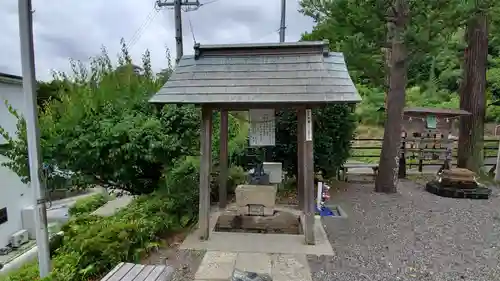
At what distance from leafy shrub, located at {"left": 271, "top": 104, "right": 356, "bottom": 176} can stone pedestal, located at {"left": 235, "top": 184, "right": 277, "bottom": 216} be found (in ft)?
6.46

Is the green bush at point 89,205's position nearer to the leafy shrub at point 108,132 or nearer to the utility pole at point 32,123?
the leafy shrub at point 108,132

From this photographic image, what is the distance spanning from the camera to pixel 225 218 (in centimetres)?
505

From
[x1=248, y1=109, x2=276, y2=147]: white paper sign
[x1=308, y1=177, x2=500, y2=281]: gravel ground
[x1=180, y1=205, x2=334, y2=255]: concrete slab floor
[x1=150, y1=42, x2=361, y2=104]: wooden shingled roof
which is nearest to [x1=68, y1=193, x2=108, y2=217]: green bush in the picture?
[x1=180, y1=205, x2=334, y2=255]: concrete slab floor

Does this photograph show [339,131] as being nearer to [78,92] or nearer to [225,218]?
[225,218]

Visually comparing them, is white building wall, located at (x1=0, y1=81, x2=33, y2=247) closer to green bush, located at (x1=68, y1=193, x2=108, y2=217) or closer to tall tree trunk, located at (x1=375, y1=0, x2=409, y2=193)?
green bush, located at (x1=68, y1=193, x2=108, y2=217)

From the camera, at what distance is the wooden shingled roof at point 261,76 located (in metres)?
3.72

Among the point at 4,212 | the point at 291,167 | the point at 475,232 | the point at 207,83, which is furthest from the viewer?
the point at 4,212

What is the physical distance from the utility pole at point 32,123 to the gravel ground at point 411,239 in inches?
106

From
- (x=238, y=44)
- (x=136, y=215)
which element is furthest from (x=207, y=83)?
(x=136, y=215)

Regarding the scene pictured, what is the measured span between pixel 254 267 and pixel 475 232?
342 cm

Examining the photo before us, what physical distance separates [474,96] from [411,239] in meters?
5.74

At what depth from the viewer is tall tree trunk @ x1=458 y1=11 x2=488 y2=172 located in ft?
26.7

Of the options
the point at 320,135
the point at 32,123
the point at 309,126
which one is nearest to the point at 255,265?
the point at 309,126

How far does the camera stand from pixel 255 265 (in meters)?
3.61
